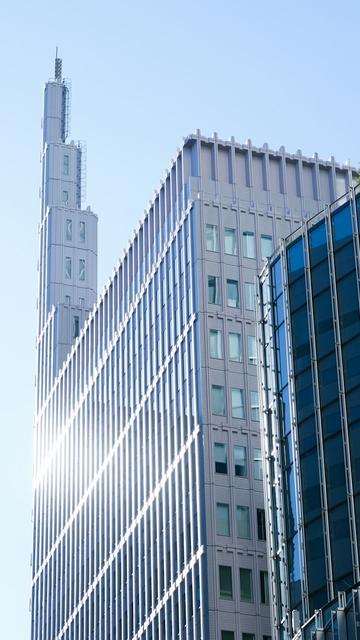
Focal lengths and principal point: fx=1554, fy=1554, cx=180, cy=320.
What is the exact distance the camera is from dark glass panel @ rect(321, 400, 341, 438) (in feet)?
217

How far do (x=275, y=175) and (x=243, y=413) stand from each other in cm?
1904

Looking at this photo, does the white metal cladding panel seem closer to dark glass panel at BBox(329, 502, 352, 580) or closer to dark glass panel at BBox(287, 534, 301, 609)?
dark glass panel at BBox(287, 534, 301, 609)

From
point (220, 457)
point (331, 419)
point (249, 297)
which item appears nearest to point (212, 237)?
point (249, 297)

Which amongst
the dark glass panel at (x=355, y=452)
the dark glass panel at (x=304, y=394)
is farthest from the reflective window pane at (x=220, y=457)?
the dark glass panel at (x=355, y=452)

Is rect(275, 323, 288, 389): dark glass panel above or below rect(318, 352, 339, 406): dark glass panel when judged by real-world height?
above

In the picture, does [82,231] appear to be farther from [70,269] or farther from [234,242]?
[234,242]

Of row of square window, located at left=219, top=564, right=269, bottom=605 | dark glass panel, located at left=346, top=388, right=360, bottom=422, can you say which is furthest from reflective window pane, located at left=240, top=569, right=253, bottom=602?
dark glass panel, located at left=346, top=388, right=360, bottom=422

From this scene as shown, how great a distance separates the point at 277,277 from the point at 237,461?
23.8m

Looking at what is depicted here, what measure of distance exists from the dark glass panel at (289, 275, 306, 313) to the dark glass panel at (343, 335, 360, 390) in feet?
14.9

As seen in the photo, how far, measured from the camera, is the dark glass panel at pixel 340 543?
63.5 m

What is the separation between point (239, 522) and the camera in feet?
303

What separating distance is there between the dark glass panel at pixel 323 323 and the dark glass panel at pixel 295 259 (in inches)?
86.4

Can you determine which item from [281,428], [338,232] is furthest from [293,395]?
[338,232]

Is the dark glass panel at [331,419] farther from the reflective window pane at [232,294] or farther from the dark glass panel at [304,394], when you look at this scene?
the reflective window pane at [232,294]
